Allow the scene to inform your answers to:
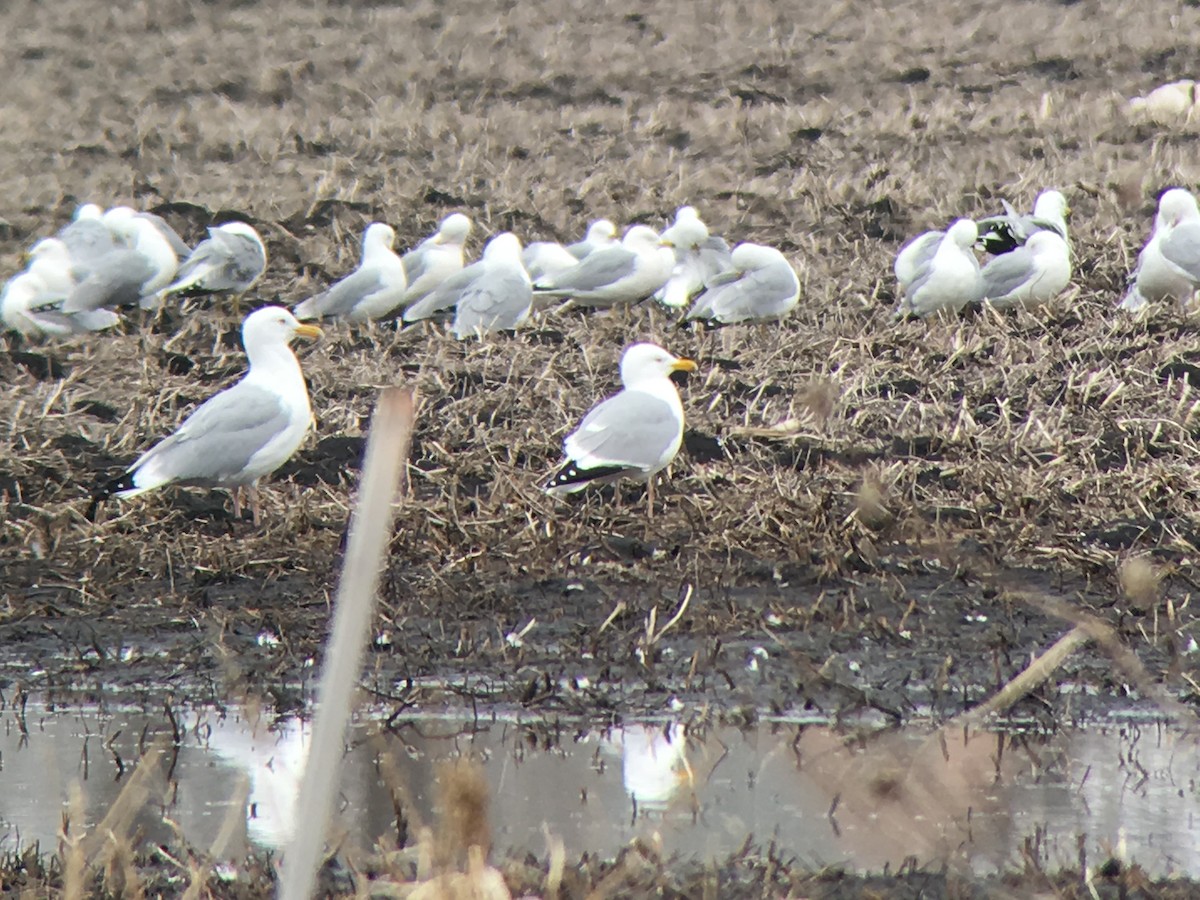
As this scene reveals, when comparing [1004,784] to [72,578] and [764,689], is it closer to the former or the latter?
[764,689]

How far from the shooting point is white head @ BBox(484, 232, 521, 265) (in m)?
10.5

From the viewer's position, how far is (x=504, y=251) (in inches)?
418

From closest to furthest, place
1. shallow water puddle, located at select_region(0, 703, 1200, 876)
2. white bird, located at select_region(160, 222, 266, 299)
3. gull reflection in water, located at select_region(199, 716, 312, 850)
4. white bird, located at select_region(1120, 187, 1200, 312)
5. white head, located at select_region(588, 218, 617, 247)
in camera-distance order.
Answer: shallow water puddle, located at select_region(0, 703, 1200, 876), gull reflection in water, located at select_region(199, 716, 312, 850), white bird, located at select_region(1120, 187, 1200, 312), white bird, located at select_region(160, 222, 266, 299), white head, located at select_region(588, 218, 617, 247)

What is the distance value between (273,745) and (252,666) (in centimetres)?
70

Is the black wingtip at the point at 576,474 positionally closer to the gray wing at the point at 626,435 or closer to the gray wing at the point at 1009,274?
the gray wing at the point at 626,435

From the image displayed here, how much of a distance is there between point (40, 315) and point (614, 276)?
304 centimetres

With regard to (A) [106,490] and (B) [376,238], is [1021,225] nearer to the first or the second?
(B) [376,238]

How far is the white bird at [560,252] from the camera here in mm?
11031

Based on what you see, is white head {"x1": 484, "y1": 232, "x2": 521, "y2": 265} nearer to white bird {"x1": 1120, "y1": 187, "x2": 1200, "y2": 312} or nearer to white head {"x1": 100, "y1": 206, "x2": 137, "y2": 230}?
white head {"x1": 100, "y1": 206, "x2": 137, "y2": 230}

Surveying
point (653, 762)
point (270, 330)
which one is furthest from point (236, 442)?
point (653, 762)

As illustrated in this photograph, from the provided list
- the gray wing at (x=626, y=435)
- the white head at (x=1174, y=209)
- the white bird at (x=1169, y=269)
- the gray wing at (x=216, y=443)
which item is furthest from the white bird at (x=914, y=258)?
the gray wing at (x=216, y=443)

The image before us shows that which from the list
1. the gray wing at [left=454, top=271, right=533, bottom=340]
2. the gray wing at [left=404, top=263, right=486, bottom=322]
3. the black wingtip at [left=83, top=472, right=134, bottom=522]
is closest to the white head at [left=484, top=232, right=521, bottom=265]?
the gray wing at [left=404, top=263, right=486, bottom=322]

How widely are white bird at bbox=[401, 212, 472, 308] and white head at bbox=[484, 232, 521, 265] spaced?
28 centimetres

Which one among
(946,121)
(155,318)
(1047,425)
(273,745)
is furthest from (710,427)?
(946,121)
